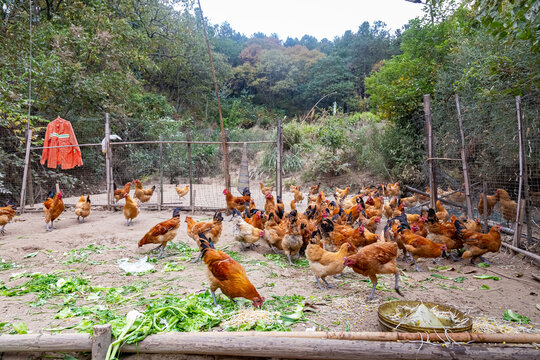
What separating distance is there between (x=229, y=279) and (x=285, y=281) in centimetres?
142

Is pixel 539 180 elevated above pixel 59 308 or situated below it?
above

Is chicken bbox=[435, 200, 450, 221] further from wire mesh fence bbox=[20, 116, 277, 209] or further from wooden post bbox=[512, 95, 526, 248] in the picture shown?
wire mesh fence bbox=[20, 116, 277, 209]

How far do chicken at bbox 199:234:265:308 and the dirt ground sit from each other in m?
0.58

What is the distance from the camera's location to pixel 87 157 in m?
15.0

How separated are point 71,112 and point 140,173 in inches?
156

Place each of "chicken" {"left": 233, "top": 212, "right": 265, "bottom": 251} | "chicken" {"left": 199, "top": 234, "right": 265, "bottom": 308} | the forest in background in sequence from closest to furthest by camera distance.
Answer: "chicken" {"left": 199, "top": 234, "right": 265, "bottom": 308} < "chicken" {"left": 233, "top": 212, "right": 265, "bottom": 251} < the forest in background

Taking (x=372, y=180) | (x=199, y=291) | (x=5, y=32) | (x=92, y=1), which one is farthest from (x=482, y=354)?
(x=92, y=1)

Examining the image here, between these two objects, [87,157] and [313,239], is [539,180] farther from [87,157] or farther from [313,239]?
[87,157]

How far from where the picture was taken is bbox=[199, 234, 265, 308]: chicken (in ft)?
12.7

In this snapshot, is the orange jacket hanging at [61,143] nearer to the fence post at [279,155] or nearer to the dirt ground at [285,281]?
the dirt ground at [285,281]

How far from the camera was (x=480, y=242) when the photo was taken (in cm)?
608

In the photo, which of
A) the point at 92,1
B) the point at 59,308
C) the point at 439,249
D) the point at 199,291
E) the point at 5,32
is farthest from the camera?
the point at 92,1

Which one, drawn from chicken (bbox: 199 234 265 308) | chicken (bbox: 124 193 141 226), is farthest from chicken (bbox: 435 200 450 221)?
chicken (bbox: 124 193 141 226)

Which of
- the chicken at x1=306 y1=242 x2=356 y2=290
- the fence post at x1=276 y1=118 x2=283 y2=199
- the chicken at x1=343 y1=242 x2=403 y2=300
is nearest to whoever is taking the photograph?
the chicken at x1=343 y1=242 x2=403 y2=300
